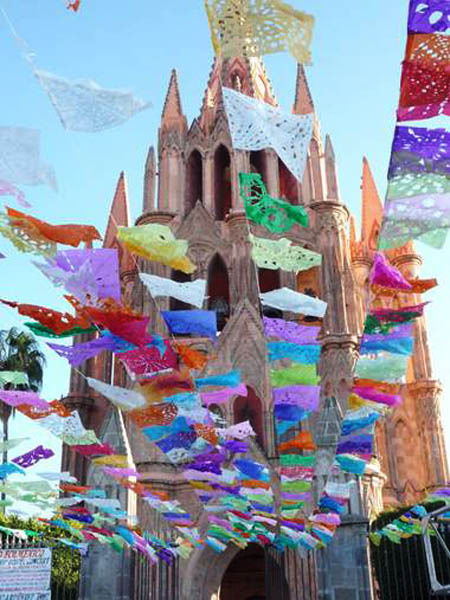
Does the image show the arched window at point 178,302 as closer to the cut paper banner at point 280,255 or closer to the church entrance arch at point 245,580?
the church entrance arch at point 245,580

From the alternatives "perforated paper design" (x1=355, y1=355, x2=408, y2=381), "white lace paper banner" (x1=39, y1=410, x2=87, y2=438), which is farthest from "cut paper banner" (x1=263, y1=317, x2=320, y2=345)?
"white lace paper banner" (x1=39, y1=410, x2=87, y2=438)

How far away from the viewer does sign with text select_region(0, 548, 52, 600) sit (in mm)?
15203

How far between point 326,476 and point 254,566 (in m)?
17.7

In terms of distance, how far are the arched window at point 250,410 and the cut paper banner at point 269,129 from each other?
17.8 metres

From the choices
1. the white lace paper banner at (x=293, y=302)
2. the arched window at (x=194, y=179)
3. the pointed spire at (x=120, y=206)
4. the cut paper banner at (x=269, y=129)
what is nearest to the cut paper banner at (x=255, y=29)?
the cut paper banner at (x=269, y=129)

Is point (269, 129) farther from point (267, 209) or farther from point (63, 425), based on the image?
point (63, 425)

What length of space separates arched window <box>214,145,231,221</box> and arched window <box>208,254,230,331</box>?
2438 mm

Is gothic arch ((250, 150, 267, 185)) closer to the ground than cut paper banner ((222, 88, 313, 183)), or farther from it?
farther from it

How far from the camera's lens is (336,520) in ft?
47.0

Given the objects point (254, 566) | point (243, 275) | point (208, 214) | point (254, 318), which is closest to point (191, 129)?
point (208, 214)

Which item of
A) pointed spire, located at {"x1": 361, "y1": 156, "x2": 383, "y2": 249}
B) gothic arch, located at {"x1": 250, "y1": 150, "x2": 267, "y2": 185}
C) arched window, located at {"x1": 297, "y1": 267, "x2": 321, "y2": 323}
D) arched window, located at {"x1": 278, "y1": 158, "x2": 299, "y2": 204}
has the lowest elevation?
arched window, located at {"x1": 297, "y1": 267, "x2": 321, "y2": 323}

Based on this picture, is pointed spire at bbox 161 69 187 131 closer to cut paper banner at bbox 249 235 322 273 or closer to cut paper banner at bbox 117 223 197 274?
cut paper banner at bbox 249 235 322 273

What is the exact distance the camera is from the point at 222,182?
34250 millimetres

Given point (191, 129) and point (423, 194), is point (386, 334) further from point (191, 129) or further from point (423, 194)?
point (191, 129)
